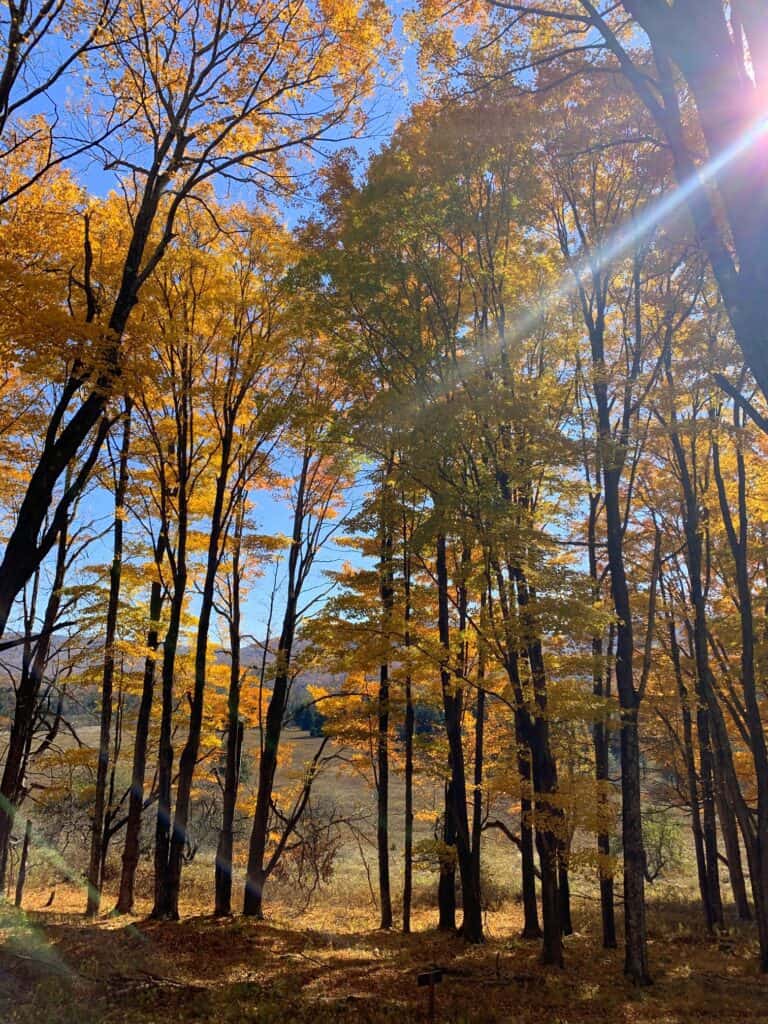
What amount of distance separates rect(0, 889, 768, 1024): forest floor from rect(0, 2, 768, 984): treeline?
101 centimetres

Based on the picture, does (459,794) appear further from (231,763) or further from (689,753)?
(689,753)

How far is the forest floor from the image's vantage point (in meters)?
6.68

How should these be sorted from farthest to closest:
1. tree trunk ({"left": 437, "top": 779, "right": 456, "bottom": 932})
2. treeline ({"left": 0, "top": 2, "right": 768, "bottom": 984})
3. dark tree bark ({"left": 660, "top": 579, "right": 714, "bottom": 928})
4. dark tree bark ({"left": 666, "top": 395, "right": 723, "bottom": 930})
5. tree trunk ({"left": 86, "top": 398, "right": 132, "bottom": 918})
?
dark tree bark ({"left": 660, "top": 579, "right": 714, "bottom": 928})
tree trunk ({"left": 437, "top": 779, "right": 456, "bottom": 932})
tree trunk ({"left": 86, "top": 398, "right": 132, "bottom": 918})
dark tree bark ({"left": 666, "top": 395, "right": 723, "bottom": 930})
treeline ({"left": 0, "top": 2, "right": 768, "bottom": 984})

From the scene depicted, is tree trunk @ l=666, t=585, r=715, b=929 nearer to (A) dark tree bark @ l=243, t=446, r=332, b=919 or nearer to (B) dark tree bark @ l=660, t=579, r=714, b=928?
(B) dark tree bark @ l=660, t=579, r=714, b=928

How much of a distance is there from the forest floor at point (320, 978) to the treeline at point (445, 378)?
101cm

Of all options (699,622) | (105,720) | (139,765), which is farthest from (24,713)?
(699,622)

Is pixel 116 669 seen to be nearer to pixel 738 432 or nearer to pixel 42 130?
pixel 42 130

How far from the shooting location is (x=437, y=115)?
25.5 feet

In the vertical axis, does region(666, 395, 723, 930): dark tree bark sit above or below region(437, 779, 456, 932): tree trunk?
above

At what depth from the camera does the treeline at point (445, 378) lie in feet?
20.9

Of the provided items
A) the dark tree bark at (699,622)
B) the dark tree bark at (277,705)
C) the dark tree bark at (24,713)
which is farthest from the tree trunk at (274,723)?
the dark tree bark at (699,622)

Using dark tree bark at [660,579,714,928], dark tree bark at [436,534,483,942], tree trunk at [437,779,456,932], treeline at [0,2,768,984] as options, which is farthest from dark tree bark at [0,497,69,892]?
dark tree bark at [660,579,714,928]

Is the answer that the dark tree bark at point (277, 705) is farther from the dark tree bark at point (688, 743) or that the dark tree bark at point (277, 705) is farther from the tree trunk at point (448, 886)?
the dark tree bark at point (688, 743)

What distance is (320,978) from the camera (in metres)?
8.67
